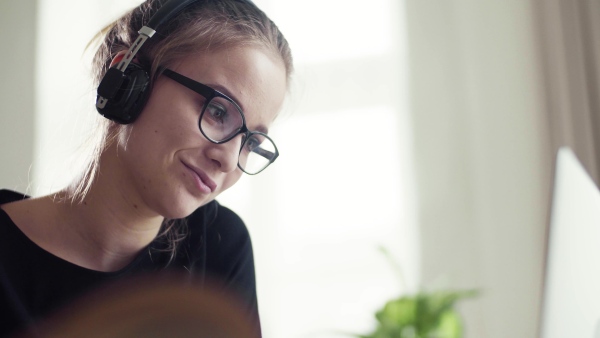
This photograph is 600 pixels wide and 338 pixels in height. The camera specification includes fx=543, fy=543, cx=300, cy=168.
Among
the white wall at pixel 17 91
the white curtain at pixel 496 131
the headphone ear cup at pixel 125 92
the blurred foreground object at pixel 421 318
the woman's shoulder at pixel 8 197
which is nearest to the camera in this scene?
the blurred foreground object at pixel 421 318

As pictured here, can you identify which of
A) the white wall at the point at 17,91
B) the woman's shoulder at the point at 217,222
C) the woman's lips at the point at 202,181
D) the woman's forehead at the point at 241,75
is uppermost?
the woman's forehead at the point at 241,75

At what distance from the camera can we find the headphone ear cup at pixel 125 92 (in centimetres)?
83

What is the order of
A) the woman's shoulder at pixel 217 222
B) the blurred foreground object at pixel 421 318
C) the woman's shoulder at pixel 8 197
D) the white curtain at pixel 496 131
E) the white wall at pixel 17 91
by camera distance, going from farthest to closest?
the white wall at pixel 17 91, the white curtain at pixel 496 131, the woman's shoulder at pixel 217 222, the woman's shoulder at pixel 8 197, the blurred foreground object at pixel 421 318

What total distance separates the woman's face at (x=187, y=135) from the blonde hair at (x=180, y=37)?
22mm

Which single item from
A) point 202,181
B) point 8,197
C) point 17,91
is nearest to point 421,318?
point 202,181

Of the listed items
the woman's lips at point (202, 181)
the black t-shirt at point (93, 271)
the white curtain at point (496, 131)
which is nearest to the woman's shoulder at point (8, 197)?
the black t-shirt at point (93, 271)

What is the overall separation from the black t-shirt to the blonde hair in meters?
0.05

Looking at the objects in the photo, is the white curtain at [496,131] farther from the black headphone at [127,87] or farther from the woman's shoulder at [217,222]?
the black headphone at [127,87]

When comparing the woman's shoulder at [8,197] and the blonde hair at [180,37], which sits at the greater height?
the blonde hair at [180,37]

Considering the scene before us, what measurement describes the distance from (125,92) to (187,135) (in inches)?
4.5

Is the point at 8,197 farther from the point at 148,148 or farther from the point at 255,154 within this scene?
the point at 255,154

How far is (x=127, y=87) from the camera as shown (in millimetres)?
836

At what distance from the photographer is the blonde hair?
A: 0.91 meters

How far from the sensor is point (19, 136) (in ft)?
7.77
